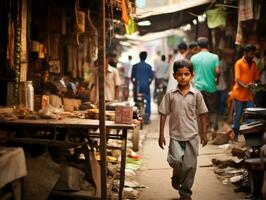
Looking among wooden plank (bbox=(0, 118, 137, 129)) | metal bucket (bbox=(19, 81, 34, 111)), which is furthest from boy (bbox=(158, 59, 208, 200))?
metal bucket (bbox=(19, 81, 34, 111))

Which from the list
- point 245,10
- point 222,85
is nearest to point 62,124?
point 245,10

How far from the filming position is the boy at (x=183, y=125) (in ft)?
19.5

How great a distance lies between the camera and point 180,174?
5.98 m

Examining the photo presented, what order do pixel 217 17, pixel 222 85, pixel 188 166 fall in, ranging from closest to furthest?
pixel 188 166
pixel 217 17
pixel 222 85

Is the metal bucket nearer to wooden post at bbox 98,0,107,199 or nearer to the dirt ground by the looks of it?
wooden post at bbox 98,0,107,199

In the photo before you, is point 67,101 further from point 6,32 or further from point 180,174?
point 180,174

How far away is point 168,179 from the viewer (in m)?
7.55

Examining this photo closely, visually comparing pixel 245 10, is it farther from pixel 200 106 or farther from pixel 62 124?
pixel 62 124

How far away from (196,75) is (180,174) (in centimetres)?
575

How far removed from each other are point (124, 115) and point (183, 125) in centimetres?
112

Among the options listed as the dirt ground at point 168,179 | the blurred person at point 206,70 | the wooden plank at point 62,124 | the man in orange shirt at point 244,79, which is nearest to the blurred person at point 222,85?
the blurred person at point 206,70

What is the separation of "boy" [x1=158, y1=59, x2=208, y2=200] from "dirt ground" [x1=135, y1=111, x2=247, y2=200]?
2.02ft

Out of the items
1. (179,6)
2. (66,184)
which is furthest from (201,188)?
(179,6)

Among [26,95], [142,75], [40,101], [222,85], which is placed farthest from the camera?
[222,85]
